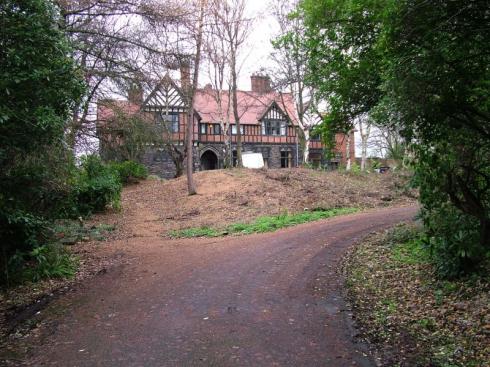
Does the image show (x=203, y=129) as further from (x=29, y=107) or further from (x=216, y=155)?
(x=29, y=107)

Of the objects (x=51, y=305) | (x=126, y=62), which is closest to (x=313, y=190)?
(x=126, y=62)

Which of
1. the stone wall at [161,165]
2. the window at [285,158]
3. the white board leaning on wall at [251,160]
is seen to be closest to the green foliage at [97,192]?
the white board leaning on wall at [251,160]

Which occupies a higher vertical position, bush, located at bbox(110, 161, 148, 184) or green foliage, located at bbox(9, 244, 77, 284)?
bush, located at bbox(110, 161, 148, 184)

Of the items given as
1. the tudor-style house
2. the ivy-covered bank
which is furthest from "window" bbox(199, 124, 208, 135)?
the ivy-covered bank

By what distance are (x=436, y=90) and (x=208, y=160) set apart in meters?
38.1

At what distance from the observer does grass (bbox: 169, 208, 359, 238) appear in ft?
46.2

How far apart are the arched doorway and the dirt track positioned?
104 ft

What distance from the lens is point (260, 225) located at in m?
14.7

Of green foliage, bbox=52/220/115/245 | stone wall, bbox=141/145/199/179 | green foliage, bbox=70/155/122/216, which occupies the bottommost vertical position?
green foliage, bbox=52/220/115/245

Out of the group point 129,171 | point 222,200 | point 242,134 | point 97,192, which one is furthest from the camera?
point 242,134

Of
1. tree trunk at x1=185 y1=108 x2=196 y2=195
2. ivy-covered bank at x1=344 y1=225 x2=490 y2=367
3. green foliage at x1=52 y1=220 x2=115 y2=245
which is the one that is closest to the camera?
ivy-covered bank at x1=344 y1=225 x2=490 y2=367

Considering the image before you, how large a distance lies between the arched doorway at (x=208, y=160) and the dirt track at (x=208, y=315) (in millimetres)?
31704

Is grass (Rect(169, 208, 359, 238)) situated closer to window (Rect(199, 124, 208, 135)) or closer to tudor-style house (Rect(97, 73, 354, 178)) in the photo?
tudor-style house (Rect(97, 73, 354, 178))

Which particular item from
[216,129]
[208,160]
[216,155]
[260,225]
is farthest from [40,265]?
[208,160]
